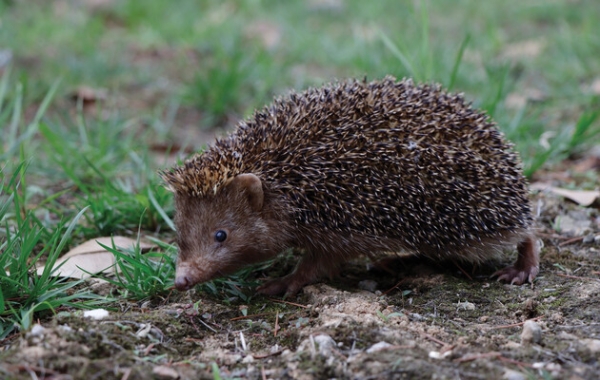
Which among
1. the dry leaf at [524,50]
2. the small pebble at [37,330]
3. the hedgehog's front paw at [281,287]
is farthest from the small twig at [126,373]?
the dry leaf at [524,50]

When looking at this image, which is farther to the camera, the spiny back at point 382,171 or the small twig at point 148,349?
the spiny back at point 382,171

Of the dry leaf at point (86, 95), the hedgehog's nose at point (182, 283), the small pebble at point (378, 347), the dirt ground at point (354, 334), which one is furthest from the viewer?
the dry leaf at point (86, 95)

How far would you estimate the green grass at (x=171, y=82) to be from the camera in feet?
17.2

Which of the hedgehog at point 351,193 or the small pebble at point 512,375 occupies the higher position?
the hedgehog at point 351,193

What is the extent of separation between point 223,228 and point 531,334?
7.17 feet

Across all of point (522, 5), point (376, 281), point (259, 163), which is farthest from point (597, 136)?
point (522, 5)

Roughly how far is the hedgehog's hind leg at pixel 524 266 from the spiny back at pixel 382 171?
162mm

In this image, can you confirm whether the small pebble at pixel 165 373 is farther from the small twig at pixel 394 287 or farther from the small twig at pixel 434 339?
the small twig at pixel 394 287

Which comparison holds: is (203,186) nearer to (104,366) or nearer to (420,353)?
(104,366)

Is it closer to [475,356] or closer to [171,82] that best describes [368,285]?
[475,356]

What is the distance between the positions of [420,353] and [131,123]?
17.1ft

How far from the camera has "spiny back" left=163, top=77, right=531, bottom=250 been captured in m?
4.78

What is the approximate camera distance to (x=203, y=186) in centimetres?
479

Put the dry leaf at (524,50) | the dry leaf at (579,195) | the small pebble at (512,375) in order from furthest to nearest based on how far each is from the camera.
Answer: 1. the dry leaf at (524,50)
2. the dry leaf at (579,195)
3. the small pebble at (512,375)
